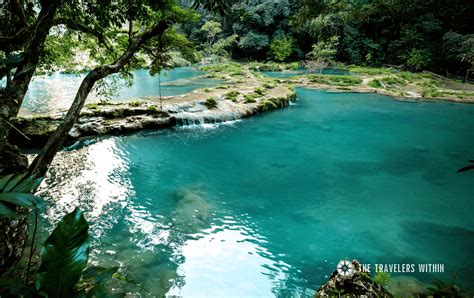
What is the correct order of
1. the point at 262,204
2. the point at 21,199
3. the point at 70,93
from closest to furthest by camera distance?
the point at 21,199, the point at 262,204, the point at 70,93

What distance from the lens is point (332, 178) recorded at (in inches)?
300

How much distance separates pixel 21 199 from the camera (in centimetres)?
125

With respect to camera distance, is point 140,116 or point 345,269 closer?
point 345,269

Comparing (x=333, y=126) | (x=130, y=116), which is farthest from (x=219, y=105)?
(x=333, y=126)

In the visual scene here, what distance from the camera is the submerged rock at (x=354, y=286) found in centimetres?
305

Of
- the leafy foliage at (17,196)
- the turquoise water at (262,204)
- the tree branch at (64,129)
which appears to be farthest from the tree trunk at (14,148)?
the leafy foliage at (17,196)

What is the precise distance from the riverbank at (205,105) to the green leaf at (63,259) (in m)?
3.17

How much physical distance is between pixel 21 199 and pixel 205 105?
1224cm

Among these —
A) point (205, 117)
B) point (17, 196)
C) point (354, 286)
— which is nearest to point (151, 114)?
point (205, 117)

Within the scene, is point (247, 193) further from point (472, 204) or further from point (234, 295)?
point (472, 204)

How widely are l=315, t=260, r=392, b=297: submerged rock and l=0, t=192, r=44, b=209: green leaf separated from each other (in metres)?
2.99

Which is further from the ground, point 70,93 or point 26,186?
point 26,186

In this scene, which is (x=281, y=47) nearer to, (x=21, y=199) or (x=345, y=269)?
(x=345, y=269)

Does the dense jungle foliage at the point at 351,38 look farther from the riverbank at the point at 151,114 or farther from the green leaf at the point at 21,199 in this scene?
the green leaf at the point at 21,199
